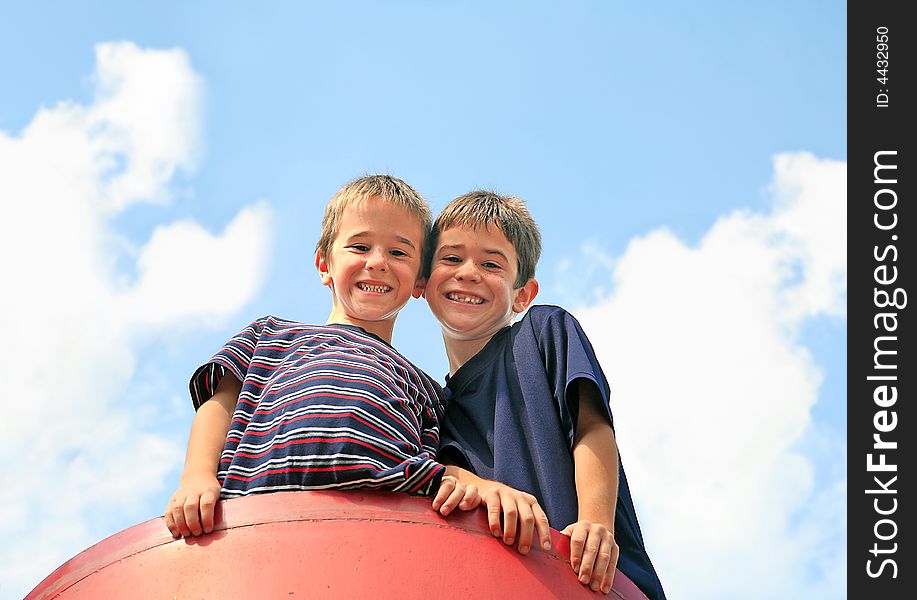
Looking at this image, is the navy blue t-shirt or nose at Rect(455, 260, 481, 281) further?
nose at Rect(455, 260, 481, 281)

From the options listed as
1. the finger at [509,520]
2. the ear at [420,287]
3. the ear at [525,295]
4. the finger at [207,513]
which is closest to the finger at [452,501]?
the finger at [509,520]

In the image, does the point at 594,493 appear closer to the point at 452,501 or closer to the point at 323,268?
the point at 452,501

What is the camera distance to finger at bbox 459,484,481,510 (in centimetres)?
271

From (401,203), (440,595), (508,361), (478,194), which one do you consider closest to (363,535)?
(440,595)

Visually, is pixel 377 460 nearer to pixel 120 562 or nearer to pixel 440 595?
pixel 440 595

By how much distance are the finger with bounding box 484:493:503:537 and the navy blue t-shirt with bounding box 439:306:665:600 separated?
0.38 m

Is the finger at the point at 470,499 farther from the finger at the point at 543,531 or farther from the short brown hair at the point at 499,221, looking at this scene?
the short brown hair at the point at 499,221

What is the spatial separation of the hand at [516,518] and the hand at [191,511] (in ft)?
2.12

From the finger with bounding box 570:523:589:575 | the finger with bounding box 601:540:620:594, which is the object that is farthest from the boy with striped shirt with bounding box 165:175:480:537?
the finger with bounding box 601:540:620:594

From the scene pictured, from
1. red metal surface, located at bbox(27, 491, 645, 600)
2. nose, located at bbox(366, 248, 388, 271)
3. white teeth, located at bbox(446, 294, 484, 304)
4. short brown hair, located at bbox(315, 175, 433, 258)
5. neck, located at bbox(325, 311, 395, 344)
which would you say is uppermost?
short brown hair, located at bbox(315, 175, 433, 258)

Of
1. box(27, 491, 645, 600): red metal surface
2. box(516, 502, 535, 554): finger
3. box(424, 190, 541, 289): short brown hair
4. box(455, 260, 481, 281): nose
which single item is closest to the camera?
box(27, 491, 645, 600): red metal surface

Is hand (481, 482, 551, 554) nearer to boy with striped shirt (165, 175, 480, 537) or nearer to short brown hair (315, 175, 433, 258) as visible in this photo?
boy with striped shirt (165, 175, 480, 537)

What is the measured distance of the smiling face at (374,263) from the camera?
3.72 m
